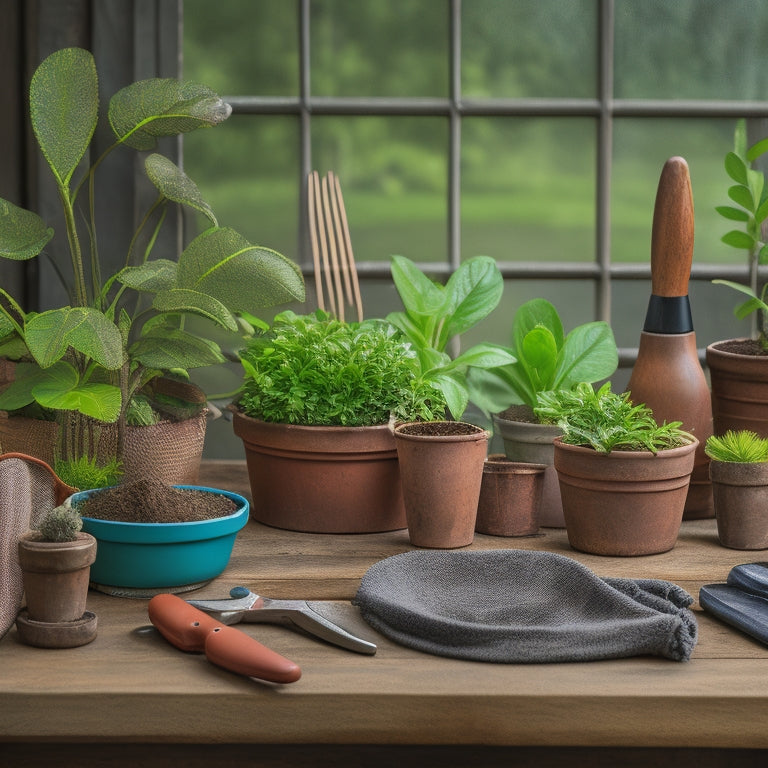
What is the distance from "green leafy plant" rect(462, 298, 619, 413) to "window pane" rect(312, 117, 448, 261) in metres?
0.29

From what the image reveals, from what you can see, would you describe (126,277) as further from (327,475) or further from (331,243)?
(331,243)

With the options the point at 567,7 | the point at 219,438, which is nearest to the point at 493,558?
the point at 219,438

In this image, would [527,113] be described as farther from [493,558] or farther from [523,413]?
[493,558]

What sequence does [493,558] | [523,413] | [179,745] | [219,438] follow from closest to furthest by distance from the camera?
[179,745] → [493,558] → [523,413] → [219,438]

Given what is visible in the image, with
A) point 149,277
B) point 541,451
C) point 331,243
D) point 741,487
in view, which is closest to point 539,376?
point 541,451

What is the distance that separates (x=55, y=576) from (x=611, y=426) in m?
0.67

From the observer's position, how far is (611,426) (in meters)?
1.20

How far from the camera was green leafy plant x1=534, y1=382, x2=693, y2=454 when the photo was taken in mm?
1177

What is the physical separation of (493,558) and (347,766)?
27cm

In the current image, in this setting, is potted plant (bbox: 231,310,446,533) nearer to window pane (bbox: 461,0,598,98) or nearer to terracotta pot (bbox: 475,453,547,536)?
terracotta pot (bbox: 475,453,547,536)

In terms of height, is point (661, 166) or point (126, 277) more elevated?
point (661, 166)

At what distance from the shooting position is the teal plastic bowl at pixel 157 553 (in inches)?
39.6

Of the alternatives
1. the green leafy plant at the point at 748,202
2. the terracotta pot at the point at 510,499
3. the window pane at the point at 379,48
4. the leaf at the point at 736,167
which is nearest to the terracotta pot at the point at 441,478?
the terracotta pot at the point at 510,499

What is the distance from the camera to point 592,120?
1.69 metres
